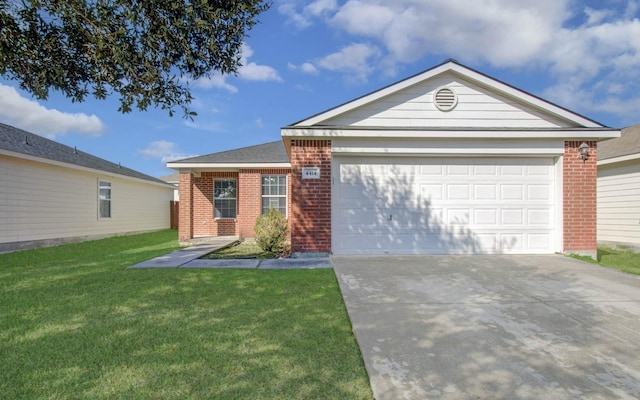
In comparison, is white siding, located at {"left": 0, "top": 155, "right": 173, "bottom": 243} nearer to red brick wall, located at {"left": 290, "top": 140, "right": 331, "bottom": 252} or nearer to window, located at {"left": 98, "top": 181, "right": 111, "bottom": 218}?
window, located at {"left": 98, "top": 181, "right": 111, "bottom": 218}

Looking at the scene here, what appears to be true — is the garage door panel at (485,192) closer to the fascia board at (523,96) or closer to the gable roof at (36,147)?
the fascia board at (523,96)

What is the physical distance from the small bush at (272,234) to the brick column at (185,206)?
503cm

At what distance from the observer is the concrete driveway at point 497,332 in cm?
243

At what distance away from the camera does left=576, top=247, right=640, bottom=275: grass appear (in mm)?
6837

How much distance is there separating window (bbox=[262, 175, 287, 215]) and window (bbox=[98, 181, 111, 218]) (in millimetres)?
7289

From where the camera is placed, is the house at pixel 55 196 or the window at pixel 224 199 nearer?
the house at pixel 55 196

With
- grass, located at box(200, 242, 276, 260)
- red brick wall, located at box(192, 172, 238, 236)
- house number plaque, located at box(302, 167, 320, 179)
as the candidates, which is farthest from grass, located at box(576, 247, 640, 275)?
red brick wall, located at box(192, 172, 238, 236)

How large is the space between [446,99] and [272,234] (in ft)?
17.7

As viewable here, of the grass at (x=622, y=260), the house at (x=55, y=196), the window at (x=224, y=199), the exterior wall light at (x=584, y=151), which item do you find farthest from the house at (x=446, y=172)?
the house at (x=55, y=196)

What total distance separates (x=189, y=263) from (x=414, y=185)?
5.47 m

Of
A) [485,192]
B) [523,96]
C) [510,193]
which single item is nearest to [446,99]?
[523,96]

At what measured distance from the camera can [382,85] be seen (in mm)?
7770

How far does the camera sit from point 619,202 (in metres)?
10.2

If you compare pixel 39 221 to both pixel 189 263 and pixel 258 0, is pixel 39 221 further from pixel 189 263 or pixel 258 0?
pixel 258 0
